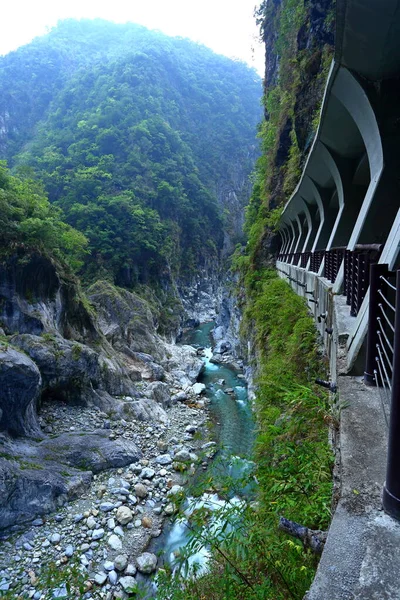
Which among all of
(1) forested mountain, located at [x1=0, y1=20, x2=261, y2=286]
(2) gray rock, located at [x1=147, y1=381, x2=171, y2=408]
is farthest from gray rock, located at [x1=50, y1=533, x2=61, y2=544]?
(1) forested mountain, located at [x1=0, y1=20, x2=261, y2=286]

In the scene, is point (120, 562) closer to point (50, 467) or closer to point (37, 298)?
point (50, 467)

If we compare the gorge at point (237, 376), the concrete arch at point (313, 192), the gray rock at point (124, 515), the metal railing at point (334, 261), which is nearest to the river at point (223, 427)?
the gorge at point (237, 376)

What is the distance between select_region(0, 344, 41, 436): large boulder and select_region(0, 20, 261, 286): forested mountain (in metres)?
21.1

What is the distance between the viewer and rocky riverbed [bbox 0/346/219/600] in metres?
7.56

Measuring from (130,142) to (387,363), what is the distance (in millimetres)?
54277

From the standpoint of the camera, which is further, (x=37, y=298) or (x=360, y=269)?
(x=37, y=298)

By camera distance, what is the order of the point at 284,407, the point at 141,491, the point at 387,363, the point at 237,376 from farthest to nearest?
the point at 237,376, the point at 141,491, the point at 284,407, the point at 387,363

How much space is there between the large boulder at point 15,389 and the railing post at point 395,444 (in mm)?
10552

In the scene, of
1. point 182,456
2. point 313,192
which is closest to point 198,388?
point 182,456

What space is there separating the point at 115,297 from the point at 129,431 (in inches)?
509

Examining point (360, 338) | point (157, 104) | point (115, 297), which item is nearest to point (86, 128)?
point (157, 104)

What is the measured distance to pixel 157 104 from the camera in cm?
6238

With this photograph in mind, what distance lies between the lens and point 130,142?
4912 centimetres

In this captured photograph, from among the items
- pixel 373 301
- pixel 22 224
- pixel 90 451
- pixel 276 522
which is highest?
pixel 22 224
